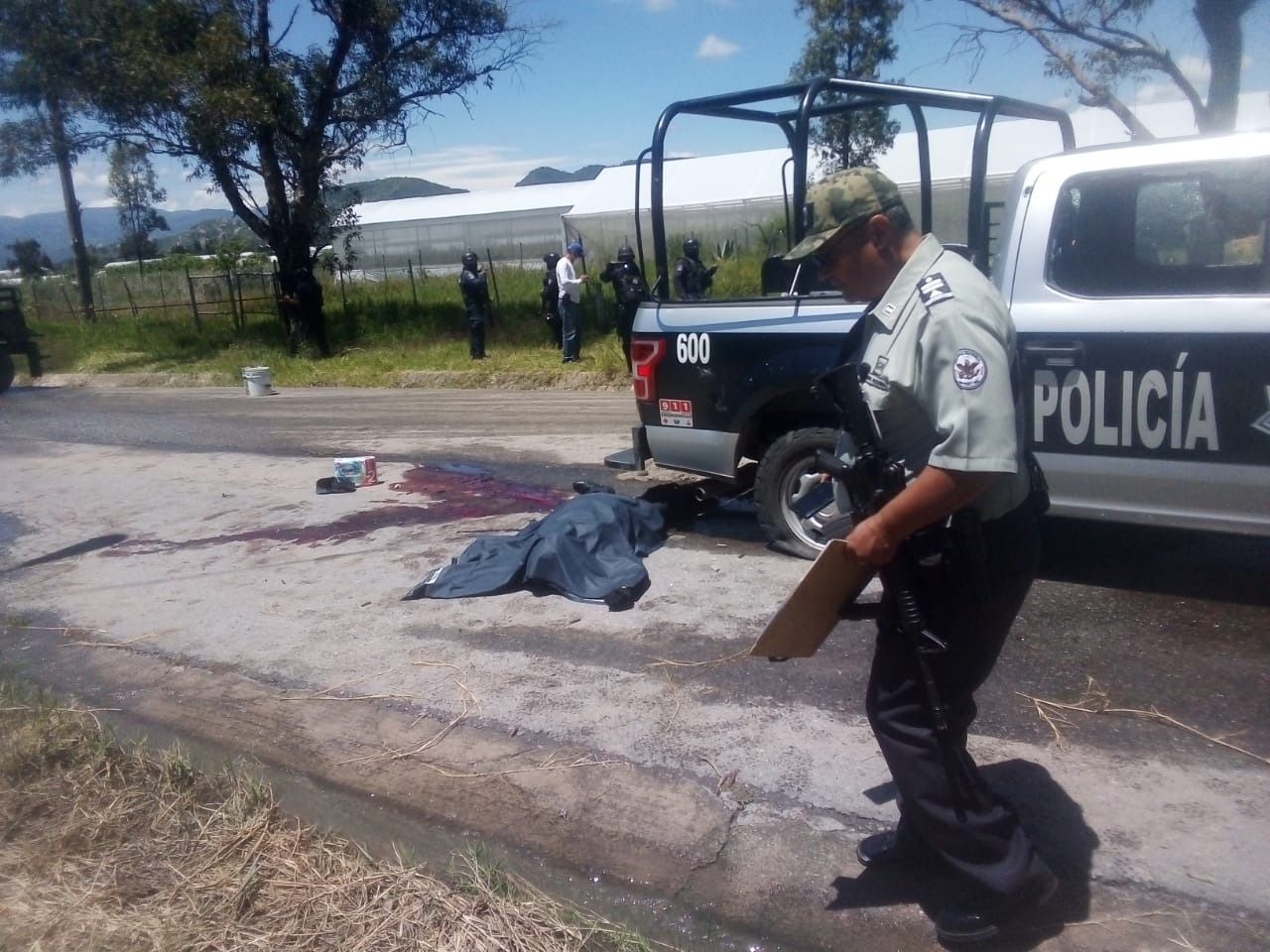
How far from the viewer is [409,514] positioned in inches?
308

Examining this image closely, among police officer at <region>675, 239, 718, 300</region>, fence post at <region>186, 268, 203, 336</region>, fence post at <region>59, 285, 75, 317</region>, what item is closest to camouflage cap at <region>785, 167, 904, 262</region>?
police officer at <region>675, 239, 718, 300</region>

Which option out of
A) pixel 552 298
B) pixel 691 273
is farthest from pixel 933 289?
pixel 552 298

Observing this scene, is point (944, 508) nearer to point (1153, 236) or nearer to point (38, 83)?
point (1153, 236)

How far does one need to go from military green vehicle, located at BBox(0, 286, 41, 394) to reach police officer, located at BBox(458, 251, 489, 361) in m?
8.67

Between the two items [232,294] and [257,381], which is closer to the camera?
[257,381]

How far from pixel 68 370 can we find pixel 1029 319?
78.4 ft

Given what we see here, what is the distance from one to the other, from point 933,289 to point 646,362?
150 inches

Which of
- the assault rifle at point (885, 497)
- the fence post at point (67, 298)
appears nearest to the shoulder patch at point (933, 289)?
the assault rifle at point (885, 497)

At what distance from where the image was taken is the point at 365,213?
43.6 metres

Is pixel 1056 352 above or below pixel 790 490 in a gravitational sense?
above

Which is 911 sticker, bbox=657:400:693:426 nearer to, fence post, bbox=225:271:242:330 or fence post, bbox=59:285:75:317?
fence post, bbox=225:271:242:330

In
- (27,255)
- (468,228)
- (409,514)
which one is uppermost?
(27,255)

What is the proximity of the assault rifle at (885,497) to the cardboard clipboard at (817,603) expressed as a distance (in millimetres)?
91

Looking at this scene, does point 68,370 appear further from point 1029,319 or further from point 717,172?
point 1029,319
